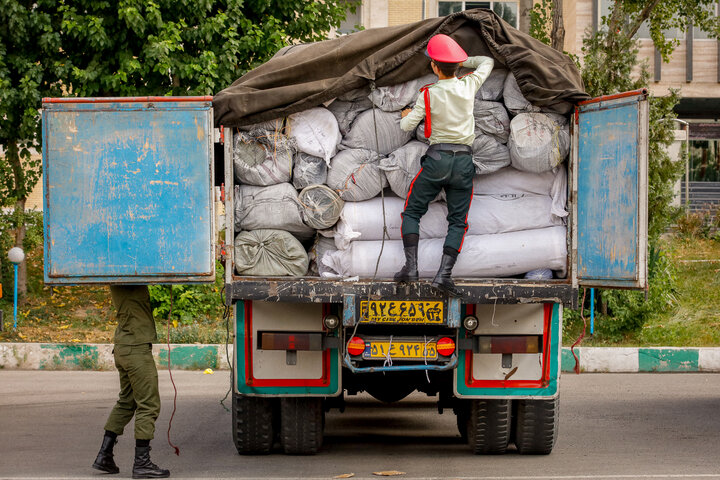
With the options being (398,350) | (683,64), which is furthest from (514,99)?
(683,64)

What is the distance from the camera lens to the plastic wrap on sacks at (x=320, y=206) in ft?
19.2

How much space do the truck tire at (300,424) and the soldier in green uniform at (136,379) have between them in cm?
79

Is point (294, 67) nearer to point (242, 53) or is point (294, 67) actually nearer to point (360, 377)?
point (360, 377)

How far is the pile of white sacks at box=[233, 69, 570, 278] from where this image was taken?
19.2 ft

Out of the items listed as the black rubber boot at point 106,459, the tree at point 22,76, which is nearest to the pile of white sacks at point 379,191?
the black rubber boot at point 106,459

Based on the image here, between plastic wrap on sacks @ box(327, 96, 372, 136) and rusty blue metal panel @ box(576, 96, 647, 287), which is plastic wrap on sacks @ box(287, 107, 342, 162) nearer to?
plastic wrap on sacks @ box(327, 96, 372, 136)

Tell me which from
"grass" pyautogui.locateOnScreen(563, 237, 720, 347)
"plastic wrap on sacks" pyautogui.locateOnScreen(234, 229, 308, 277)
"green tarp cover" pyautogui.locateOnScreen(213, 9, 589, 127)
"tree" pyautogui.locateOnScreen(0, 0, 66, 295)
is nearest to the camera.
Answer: "green tarp cover" pyautogui.locateOnScreen(213, 9, 589, 127)

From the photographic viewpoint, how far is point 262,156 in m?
5.91

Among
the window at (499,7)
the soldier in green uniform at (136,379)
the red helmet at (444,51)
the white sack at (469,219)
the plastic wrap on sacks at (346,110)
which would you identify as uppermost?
the window at (499,7)

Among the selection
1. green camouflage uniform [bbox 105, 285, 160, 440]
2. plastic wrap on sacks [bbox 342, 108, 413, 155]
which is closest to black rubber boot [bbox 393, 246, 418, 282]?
plastic wrap on sacks [bbox 342, 108, 413, 155]

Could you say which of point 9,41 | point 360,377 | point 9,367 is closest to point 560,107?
point 360,377

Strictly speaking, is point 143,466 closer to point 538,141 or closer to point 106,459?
point 106,459

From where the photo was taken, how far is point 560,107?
5797mm

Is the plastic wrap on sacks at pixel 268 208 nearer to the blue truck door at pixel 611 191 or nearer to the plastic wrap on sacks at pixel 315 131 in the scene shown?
the plastic wrap on sacks at pixel 315 131
